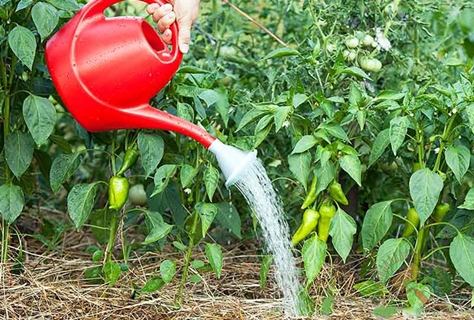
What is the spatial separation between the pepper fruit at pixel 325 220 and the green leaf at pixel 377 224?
0.08 meters

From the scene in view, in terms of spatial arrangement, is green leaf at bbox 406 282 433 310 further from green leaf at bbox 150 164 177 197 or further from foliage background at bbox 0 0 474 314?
green leaf at bbox 150 164 177 197

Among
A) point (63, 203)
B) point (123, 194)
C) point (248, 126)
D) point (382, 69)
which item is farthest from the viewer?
point (63, 203)

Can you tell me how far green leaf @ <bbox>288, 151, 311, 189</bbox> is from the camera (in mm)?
1861

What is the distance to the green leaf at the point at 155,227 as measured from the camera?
6.26 feet

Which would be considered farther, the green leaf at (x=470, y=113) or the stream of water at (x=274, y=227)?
the stream of water at (x=274, y=227)

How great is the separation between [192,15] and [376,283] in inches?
28.7

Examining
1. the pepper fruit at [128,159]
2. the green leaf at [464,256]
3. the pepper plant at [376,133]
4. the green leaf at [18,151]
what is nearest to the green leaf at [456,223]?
the pepper plant at [376,133]

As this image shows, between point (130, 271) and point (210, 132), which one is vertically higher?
point (210, 132)

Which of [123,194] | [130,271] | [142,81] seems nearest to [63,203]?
[130,271]

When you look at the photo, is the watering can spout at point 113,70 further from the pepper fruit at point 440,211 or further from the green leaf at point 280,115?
the pepper fruit at point 440,211

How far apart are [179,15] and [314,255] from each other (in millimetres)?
576

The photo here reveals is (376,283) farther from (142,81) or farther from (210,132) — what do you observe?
(142,81)

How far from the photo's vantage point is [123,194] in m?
1.96

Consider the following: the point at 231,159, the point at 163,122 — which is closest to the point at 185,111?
the point at 163,122
